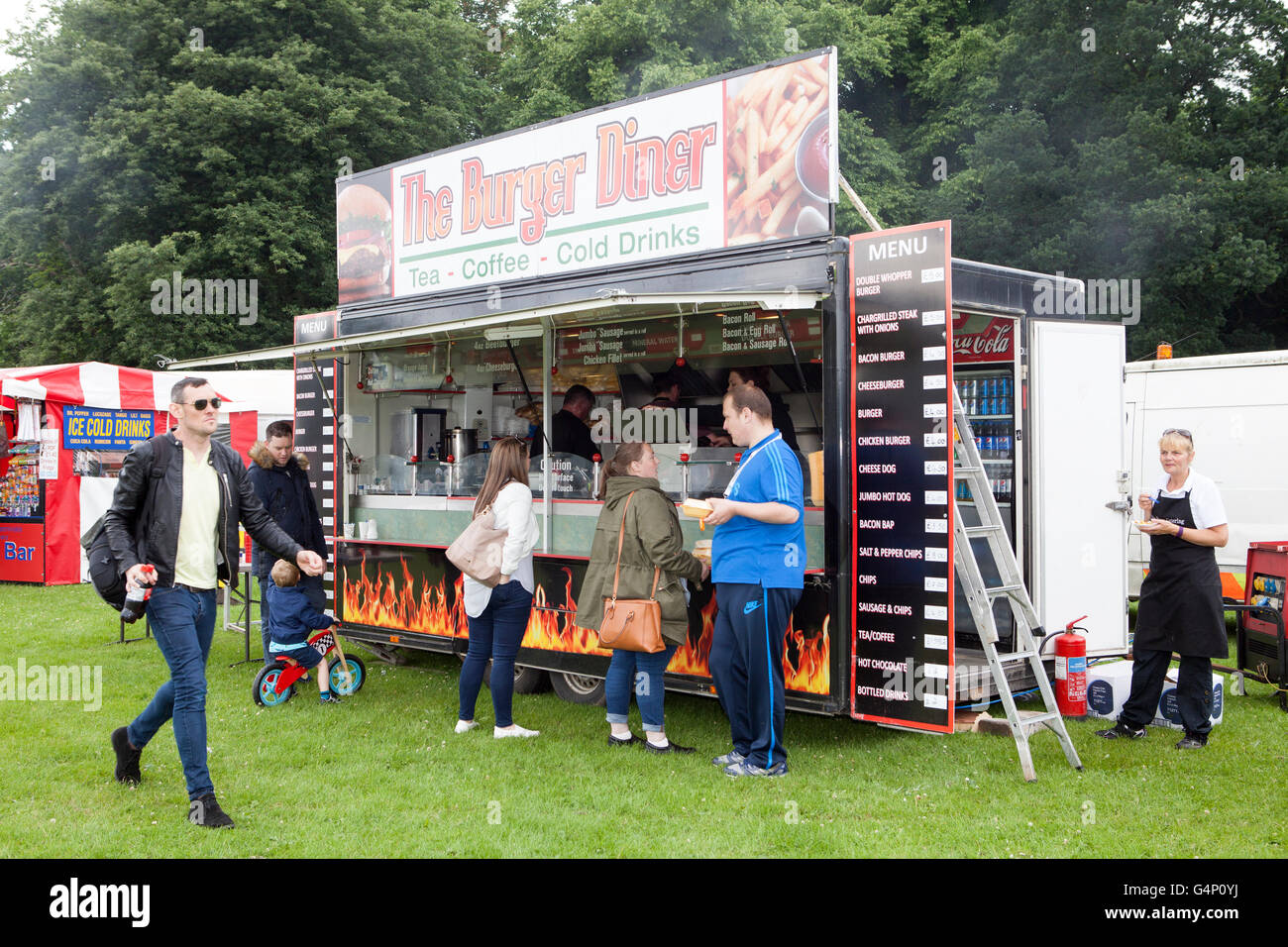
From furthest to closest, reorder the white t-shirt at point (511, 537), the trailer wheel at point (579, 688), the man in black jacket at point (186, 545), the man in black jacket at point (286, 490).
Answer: the man in black jacket at point (286, 490) → the trailer wheel at point (579, 688) → the white t-shirt at point (511, 537) → the man in black jacket at point (186, 545)

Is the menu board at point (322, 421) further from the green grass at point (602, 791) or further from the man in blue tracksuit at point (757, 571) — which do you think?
the man in blue tracksuit at point (757, 571)

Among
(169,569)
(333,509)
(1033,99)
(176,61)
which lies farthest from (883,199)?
(169,569)

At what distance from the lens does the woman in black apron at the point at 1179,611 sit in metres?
5.86

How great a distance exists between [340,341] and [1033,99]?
17.0m

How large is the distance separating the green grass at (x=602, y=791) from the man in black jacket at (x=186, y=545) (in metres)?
0.44

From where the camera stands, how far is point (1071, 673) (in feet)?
21.2

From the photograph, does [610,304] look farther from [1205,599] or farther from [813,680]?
[1205,599]

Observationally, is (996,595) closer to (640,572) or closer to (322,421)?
(640,572)

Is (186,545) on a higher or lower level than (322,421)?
lower

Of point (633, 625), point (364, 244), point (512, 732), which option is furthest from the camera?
point (364, 244)

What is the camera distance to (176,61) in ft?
66.4

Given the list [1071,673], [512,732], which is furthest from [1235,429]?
[512,732]

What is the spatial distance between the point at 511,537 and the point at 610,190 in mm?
2344

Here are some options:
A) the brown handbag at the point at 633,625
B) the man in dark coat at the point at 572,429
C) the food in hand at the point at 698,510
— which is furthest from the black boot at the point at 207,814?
the man in dark coat at the point at 572,429
